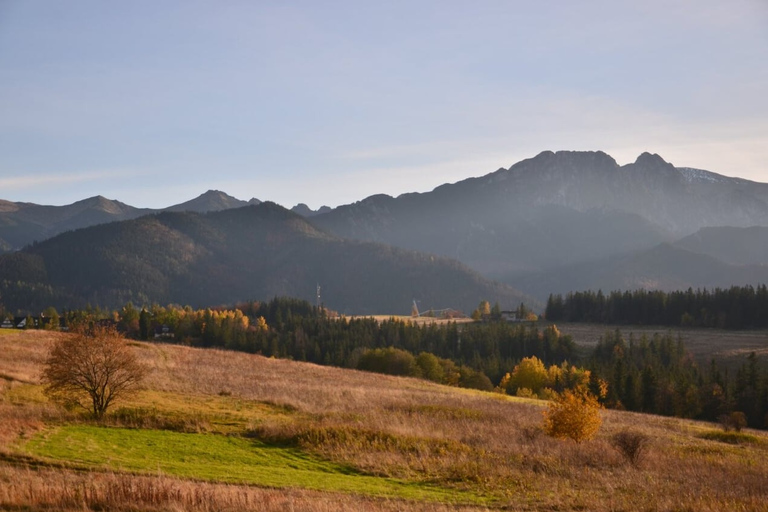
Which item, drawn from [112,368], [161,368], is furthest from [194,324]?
[112,368]

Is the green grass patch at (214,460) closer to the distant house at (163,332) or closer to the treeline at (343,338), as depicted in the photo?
the treeline at (343,338)

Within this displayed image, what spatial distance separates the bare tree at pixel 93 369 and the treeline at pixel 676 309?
165 meters

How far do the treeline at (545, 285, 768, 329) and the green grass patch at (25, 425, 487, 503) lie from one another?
164289 millimetres

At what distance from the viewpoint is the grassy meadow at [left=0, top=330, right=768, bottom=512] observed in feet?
Answer: 50.2

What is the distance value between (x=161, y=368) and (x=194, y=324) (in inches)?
3867

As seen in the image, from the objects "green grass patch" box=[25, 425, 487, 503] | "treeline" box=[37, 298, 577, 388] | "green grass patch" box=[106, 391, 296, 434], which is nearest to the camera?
"green grass patch" box=[25, 425, 487, 503]

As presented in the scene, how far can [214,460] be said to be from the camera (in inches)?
864

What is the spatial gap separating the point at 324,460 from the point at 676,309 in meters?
170

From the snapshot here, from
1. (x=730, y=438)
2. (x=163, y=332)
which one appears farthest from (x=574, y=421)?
(x=163, y=332)

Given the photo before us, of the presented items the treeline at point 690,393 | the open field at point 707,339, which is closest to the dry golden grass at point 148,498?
the treeline at point 690,393

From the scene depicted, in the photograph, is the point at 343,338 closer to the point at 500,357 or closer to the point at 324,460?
the point at 500,357

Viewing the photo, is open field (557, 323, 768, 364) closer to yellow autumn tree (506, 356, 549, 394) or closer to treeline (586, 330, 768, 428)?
treeline (586, 330, 768, 428)

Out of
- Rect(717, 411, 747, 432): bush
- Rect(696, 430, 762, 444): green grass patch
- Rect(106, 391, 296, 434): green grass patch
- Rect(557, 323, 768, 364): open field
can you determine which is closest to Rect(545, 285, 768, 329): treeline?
Rect(557, 323, 768, 364): open field

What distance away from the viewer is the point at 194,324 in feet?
479
